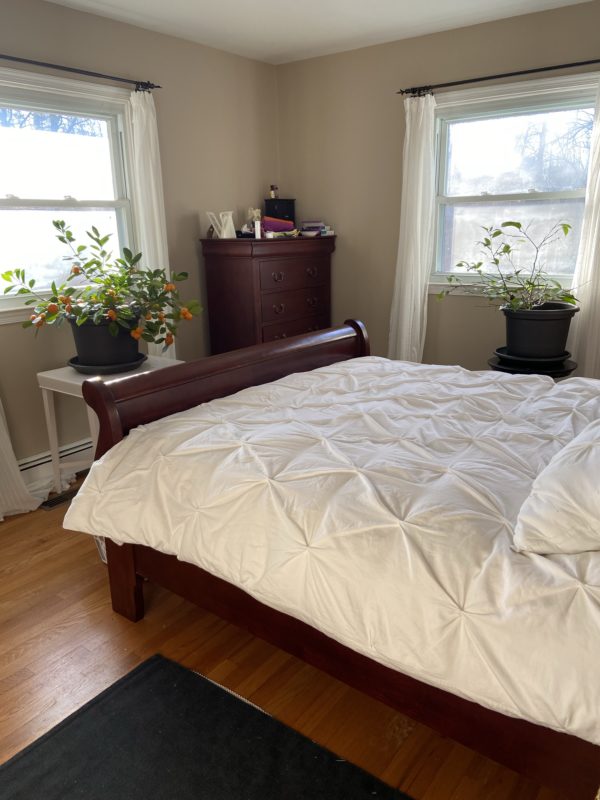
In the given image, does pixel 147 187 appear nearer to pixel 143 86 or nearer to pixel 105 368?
pixel 143 86

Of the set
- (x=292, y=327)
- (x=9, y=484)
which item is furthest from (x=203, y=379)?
(x=292, y=327)

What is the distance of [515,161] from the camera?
3.57m

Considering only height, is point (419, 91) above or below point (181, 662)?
above

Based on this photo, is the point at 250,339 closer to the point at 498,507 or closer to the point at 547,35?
the point at 547,35

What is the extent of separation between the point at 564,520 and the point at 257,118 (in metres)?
3.84

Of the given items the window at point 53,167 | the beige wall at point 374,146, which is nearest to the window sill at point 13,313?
the window at point 53,167

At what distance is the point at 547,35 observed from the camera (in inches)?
127

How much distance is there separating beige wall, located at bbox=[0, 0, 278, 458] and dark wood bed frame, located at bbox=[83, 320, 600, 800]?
1372mm

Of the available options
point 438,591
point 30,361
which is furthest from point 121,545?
point 30,361

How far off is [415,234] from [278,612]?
2.86 meters

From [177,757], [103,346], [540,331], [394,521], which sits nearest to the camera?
[394,521]

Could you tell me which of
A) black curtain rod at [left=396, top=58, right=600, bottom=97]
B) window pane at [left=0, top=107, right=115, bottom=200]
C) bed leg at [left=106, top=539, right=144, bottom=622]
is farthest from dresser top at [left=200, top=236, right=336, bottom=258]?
bed leg at [left=106, top=539, right=144, bottom=622]

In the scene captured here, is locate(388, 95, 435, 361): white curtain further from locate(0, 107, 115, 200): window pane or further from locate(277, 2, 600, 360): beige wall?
locate(0, 107, 115, 200): window pane

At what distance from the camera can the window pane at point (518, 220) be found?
3.46 metres
